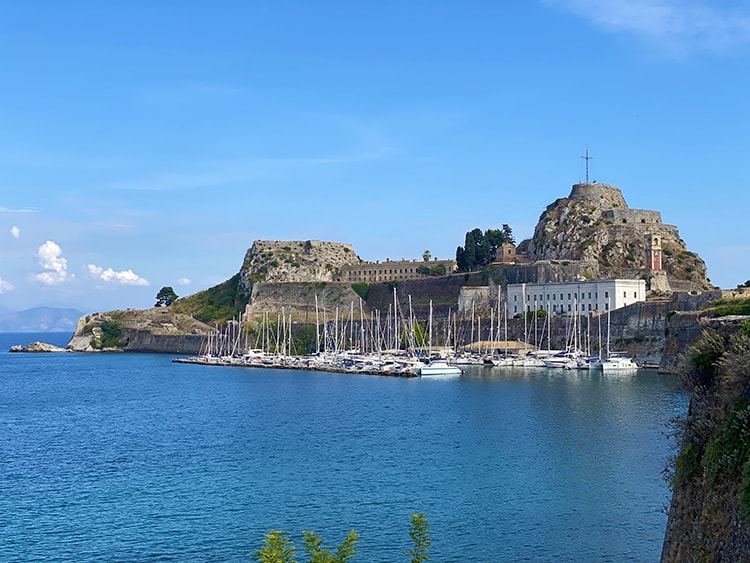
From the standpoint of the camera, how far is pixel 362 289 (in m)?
109

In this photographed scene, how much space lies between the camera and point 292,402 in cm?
5338

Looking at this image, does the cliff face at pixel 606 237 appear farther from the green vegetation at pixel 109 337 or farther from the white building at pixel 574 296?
the green vegetation at pixel 109 337

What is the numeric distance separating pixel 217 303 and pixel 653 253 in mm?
56060

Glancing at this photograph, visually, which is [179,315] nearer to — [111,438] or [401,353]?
[401,353]

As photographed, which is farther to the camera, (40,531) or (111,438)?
(111,438)

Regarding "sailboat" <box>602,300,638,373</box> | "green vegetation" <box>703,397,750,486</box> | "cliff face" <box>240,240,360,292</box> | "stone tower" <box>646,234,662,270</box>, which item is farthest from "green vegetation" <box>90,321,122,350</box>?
"green vegetation" <box>703,397,750,486</box>

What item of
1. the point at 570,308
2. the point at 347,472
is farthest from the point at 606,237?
the point at 347,472

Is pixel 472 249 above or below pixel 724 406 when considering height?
above

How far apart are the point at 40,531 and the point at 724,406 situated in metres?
18.0

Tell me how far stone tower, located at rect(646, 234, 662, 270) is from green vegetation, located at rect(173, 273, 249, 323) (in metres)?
48.9

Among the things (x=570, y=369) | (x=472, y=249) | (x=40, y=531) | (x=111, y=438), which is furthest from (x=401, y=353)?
(x=40, y=531)

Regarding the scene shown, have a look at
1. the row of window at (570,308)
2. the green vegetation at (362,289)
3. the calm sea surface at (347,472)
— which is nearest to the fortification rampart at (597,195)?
the row of window at (570,308)

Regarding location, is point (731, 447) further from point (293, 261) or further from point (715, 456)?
point (293, 261)

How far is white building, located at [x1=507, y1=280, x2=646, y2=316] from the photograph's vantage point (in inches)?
3157
